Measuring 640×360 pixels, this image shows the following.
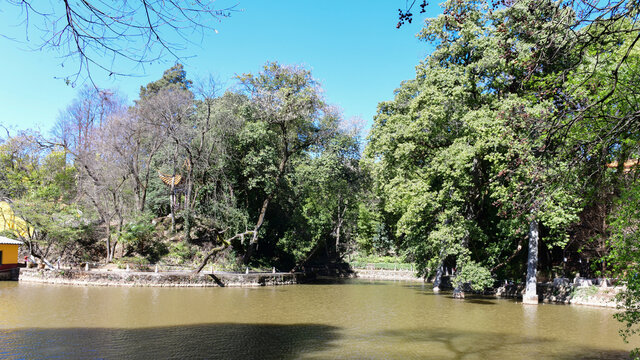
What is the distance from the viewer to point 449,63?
2225 centimetres

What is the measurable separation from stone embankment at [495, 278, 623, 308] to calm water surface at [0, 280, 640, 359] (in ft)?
4.00

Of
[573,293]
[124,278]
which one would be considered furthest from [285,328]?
[573,293]

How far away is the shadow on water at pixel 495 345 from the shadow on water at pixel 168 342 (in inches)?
104

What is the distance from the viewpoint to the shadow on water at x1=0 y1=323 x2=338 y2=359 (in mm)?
9117

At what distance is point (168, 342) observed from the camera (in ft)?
33.9

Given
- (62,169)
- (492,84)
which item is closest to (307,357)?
(492,84)

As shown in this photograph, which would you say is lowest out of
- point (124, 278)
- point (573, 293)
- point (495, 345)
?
point (124, 278)

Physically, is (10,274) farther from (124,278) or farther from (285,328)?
(285,328)

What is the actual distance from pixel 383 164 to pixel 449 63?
7.24 metres

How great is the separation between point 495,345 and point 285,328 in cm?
629

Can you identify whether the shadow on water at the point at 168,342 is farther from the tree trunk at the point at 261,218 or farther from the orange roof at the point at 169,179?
the orange roof at the point at 169,179

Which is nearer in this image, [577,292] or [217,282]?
[577,292]

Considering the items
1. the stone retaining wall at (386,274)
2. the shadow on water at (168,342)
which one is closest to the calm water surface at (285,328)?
the shadow on water at (168,342)

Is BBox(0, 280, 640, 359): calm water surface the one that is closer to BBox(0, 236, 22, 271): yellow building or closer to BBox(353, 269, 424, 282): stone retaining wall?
BBox(0, 236, 22, 271): yellow building
